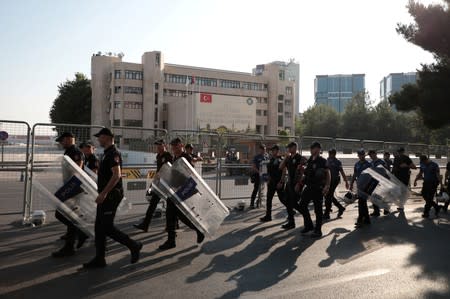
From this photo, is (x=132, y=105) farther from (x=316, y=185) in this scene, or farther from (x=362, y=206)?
(x=316, y=185)

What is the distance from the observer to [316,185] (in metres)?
8.27

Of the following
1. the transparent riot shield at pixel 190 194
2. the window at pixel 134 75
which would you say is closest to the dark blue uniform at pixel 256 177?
the transparent riot shield at pixel 190 194

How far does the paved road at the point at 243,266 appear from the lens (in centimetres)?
494

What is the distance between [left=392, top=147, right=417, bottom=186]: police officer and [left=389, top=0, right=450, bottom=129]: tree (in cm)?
716

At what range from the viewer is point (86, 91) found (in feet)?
260

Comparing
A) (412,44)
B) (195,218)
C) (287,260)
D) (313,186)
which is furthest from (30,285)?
(412,44)

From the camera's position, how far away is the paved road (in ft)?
16.2

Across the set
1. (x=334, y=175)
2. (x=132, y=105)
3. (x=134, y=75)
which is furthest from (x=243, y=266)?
(x=134, y=75)

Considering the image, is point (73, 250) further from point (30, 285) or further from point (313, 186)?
point (313, 186)

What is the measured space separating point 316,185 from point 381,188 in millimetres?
3022

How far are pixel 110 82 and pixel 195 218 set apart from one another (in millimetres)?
74454

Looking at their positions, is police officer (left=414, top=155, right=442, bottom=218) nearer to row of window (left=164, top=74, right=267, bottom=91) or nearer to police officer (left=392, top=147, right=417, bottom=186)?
police officer (left=392, top=147, right=417, bottom=186)

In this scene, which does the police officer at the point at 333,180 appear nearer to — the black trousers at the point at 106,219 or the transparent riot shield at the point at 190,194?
the transparent riot shield at the point at 190,194

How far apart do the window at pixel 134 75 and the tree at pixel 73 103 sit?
30.2 feet
